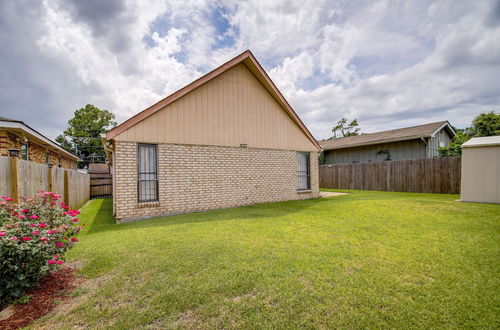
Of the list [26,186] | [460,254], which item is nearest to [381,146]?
[460,254]

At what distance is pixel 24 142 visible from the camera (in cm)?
1074

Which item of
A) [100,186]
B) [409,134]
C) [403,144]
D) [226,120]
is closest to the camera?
[226,120]

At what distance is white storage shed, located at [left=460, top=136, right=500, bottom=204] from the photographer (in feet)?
28.1

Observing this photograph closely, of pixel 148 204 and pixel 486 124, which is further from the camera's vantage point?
pixel 486 124

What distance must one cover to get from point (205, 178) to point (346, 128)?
42.8 meters

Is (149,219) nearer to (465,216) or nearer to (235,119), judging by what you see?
(235,119)

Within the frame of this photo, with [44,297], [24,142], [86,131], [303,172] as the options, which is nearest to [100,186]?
[24,142]

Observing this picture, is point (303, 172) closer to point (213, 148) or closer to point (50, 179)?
point (213, 148)

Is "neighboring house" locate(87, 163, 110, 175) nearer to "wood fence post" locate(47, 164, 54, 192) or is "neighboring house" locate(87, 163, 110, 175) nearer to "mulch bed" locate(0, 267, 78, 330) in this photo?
"wood fence post" locate(47, 164, 54, 192)

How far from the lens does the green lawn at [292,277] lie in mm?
2238

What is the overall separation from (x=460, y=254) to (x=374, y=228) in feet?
5.97

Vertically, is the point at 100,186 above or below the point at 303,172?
below

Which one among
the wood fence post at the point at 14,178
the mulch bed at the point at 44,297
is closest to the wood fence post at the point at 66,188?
the wood fence post at the point at 14,178

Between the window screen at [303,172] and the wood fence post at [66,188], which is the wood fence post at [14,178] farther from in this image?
the window screen at [303,172]
